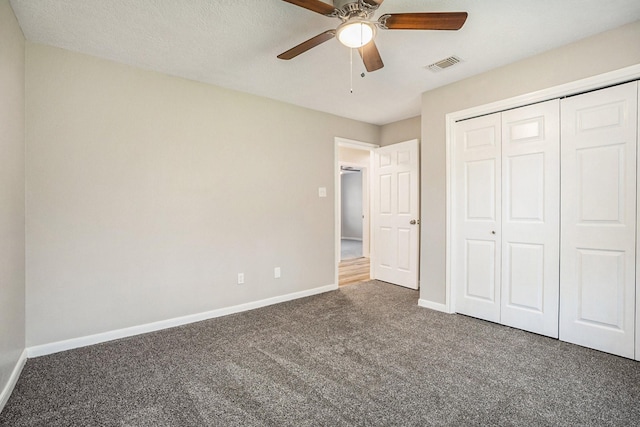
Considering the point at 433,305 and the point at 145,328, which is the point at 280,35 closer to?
the point at 145,328

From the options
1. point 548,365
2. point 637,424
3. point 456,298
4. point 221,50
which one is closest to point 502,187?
point 456,298

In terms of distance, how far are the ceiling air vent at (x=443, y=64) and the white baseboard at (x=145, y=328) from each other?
293 centimetres

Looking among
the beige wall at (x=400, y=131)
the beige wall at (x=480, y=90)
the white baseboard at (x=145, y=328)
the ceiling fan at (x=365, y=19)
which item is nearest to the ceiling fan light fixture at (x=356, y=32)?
the ceiling fan at (x=365, y=19)

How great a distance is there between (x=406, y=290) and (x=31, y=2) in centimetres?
450

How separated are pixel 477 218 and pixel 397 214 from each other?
57.3 inches

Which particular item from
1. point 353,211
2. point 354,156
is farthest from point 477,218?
point 353,211

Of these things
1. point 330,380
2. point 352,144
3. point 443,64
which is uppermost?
point 443,64

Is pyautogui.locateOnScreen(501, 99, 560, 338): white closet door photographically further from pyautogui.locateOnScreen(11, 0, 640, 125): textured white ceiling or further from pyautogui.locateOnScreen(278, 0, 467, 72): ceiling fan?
pyautogui.locateOnScreen(278, 0, 467, 72): ceiling fan

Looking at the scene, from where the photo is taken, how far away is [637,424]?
63.3 inches

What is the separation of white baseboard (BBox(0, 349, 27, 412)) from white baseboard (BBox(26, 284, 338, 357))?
0.12 metres

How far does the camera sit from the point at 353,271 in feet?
18.1

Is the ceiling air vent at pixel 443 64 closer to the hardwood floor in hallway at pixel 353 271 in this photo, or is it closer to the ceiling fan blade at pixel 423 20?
the ceiling fan blade at pixel 423 20

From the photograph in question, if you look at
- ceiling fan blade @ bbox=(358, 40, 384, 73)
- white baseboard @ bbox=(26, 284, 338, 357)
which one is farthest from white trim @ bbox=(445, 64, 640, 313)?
white baseboard @ bbox=(26, 284, 338, 357)

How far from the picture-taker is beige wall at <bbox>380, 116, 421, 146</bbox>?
4.39 metres
